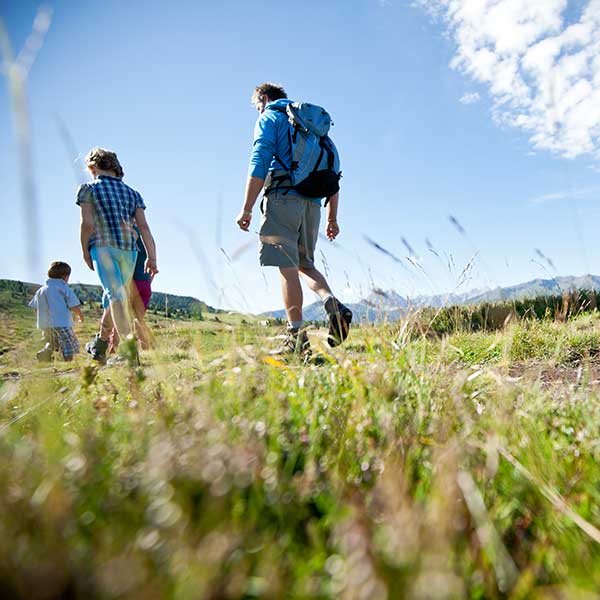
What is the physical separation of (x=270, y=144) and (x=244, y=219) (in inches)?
34.5

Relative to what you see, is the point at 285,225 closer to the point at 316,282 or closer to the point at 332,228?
the point at 316,282

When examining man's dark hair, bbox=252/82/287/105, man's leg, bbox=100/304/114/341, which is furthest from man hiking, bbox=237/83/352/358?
man's leg, bbox=100/304/114/341

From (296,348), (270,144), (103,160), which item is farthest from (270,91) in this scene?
(296,348)

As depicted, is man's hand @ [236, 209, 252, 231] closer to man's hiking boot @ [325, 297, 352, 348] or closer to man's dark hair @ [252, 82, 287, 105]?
man's hiking boot @ [325, 297, 352, 348]

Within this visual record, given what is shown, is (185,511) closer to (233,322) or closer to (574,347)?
(233,322)

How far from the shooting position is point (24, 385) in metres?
2.44

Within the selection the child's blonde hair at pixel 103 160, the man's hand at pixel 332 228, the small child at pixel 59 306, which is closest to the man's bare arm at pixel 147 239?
the child's blonde hair at pixel 103 160

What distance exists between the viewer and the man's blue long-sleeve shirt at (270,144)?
15.9 feet

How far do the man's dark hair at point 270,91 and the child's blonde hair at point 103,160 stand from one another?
1.88 meters

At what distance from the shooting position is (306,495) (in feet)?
3.84

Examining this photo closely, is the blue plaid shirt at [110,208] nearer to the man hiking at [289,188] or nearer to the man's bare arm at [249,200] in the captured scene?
the man's bare arm at [249,200]

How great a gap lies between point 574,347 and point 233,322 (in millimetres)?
3671

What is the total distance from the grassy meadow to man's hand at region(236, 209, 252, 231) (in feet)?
9.25

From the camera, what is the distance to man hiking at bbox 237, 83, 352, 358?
15.8 feet
